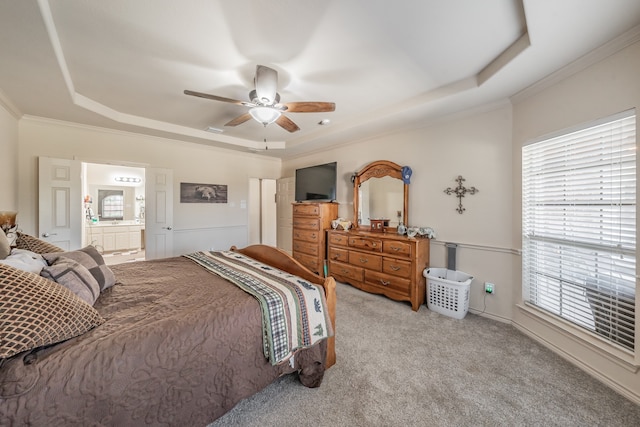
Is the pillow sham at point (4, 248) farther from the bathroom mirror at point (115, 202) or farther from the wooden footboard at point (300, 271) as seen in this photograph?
the bathroom mirror at point (115, 202)

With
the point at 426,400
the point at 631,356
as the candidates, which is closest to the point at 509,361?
the point at 631,356

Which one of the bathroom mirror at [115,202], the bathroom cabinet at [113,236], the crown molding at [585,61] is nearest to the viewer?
the crown molding at [585,61]

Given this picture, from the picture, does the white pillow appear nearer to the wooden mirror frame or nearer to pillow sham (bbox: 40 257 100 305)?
pillow sham (bbox: 40 257 100 305)

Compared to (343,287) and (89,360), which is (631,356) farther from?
(89,360)

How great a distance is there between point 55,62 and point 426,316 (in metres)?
4.28

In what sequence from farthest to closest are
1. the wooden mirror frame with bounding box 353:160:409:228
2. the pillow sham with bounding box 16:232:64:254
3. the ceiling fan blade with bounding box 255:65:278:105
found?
the wooden mirror frame with bounding box 353:160:409:228 < the ceiling fan blade with bounding box 255:65:278:105 < the pillow sham with bounding box 16:232:64:254

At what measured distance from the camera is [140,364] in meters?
1.08

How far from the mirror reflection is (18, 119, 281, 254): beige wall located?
8.68 feet

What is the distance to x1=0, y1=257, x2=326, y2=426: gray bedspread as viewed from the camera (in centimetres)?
91

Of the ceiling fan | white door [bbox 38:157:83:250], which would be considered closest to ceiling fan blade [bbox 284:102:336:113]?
the ceiling fan

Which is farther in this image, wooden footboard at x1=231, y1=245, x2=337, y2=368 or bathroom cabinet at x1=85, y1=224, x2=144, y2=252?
bathroom cabinet at x1=85, y1=224, x2=144, y2=252

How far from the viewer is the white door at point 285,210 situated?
534 centimetres

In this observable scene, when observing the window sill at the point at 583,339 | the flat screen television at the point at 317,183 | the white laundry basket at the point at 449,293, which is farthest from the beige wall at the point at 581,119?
the flat screen television at the point at 317,183

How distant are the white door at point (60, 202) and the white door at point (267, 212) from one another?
351 cm
